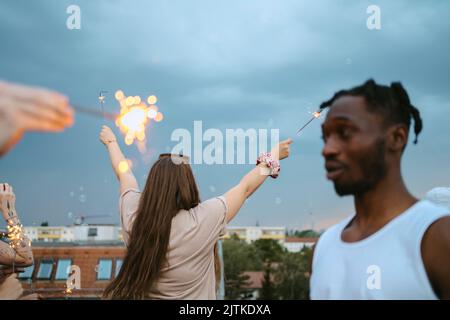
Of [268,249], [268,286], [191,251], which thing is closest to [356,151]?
[191,251]

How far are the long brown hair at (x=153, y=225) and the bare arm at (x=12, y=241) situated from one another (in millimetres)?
568

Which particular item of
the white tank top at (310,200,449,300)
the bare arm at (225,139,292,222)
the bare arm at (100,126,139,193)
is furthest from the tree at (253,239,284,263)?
the white tank top at (310,200,449,300)

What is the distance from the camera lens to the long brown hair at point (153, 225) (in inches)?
75.4


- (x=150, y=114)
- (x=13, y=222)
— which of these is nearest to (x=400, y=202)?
(x=150, y=114)

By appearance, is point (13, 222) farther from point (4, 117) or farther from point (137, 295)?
point (4, 117)

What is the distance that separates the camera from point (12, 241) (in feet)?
7.84

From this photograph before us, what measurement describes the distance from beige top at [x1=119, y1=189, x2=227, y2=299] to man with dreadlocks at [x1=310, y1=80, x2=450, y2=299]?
697mm

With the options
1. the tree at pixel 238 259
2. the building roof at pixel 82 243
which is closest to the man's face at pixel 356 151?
the building roof at pixel 82 243

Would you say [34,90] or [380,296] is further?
[380,296]

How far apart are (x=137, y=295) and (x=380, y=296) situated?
3.06 feet

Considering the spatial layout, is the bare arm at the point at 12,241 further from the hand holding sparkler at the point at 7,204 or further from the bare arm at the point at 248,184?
the bare arm at the point at 248,184

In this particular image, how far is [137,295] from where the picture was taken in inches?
74.6

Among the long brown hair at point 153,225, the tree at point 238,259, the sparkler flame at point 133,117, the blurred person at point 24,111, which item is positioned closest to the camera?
the blurred person at point 24,111
